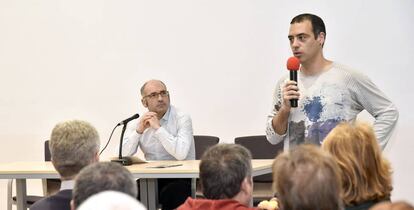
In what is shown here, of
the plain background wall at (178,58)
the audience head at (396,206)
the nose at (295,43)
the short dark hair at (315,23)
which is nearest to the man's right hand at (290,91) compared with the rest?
the nose at (295,43)

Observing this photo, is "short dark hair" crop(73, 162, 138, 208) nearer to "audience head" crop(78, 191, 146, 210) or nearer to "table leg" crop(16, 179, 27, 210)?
"audience head" crop(78, 191, 146, 210)

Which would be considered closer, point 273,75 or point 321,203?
point 321,203

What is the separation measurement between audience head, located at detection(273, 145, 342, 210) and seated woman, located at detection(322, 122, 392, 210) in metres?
0.42

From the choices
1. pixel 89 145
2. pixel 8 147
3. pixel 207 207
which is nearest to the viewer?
pixel 207 207

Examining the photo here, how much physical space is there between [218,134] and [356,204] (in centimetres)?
377

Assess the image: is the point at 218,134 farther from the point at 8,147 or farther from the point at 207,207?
the point at 207,207

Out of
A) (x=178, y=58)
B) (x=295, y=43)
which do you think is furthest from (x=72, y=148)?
(x=178, y=58)

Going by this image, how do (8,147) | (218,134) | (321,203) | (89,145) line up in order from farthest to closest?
(8,147) → (218,134) → (89,145) → (321,203)

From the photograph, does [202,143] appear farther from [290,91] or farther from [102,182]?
[102,182]

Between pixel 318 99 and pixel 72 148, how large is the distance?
1.43m

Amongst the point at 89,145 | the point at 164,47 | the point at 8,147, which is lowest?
the point at 8,147

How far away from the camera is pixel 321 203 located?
6.66ft

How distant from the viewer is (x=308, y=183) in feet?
6.73

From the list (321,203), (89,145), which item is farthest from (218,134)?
(321,203)
